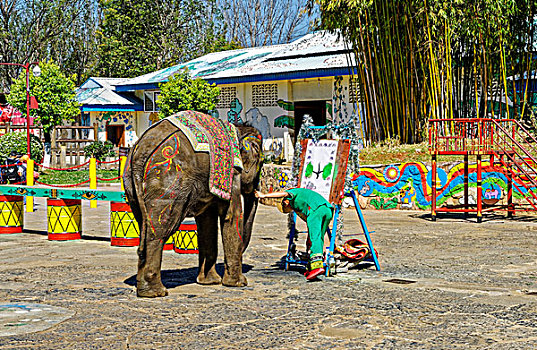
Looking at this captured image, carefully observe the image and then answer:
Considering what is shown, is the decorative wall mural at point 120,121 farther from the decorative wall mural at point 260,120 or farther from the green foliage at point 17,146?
the decorative wall mural at point 260,120

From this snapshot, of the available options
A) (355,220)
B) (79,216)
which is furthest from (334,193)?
(355,220)

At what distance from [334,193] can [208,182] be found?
2.07m

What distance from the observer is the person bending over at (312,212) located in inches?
327

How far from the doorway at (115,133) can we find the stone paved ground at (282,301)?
28278mm

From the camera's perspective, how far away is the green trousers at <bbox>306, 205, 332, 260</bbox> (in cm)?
833

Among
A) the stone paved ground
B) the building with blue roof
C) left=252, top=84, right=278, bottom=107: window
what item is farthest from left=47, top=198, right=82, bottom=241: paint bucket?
left=252, top=84, right=278, bottom=107: window

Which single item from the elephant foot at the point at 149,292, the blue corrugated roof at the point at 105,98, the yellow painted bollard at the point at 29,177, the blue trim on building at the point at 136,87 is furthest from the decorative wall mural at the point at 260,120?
the elephant foot at the point at 149,292

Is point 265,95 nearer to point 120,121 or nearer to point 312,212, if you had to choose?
point 120,121

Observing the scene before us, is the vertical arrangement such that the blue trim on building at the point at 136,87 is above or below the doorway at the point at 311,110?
above

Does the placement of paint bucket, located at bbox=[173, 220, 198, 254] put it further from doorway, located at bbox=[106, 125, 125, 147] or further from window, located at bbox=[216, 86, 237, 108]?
doorway, located at bbox=[106, 125, 125, 147]

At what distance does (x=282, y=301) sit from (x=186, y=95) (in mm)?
25638

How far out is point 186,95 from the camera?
32.1 meters

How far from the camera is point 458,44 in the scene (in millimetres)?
21984

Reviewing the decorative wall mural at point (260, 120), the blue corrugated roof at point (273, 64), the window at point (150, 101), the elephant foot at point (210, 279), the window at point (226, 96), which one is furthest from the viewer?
the window at point (150, 101)
